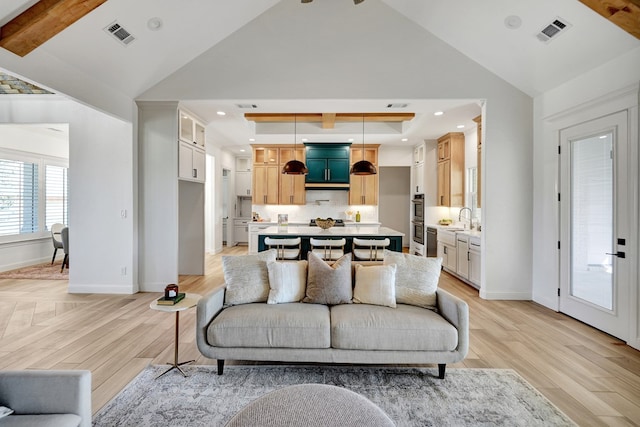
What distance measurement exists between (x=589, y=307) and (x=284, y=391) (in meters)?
3.76

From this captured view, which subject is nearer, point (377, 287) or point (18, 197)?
point (377, 287)

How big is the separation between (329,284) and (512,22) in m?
3.51

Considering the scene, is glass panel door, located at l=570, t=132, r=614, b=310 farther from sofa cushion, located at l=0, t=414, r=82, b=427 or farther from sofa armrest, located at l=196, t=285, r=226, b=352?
sofa cushion, located at l=0, t=414, r=82, b=427

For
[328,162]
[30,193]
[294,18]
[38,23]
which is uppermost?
[294,18]

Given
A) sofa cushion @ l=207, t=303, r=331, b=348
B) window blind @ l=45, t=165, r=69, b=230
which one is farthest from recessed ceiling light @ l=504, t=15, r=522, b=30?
window blind @ l=45, t=165, r=69, b=230

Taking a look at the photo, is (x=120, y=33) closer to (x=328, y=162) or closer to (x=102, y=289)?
(x=102, y=289)

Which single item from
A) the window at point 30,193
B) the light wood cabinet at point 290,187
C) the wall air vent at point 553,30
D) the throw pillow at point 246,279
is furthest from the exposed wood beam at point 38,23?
the light wood cabinet at point 290,187

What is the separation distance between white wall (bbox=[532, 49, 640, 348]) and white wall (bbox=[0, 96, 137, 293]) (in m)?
5.73

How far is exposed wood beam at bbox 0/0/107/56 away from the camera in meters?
2.79

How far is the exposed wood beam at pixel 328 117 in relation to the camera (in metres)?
5.89

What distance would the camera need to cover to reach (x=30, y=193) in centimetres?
670

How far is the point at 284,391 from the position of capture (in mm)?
1569

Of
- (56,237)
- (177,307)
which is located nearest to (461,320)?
(177,307)

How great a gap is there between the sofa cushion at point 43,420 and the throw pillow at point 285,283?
1.48m
